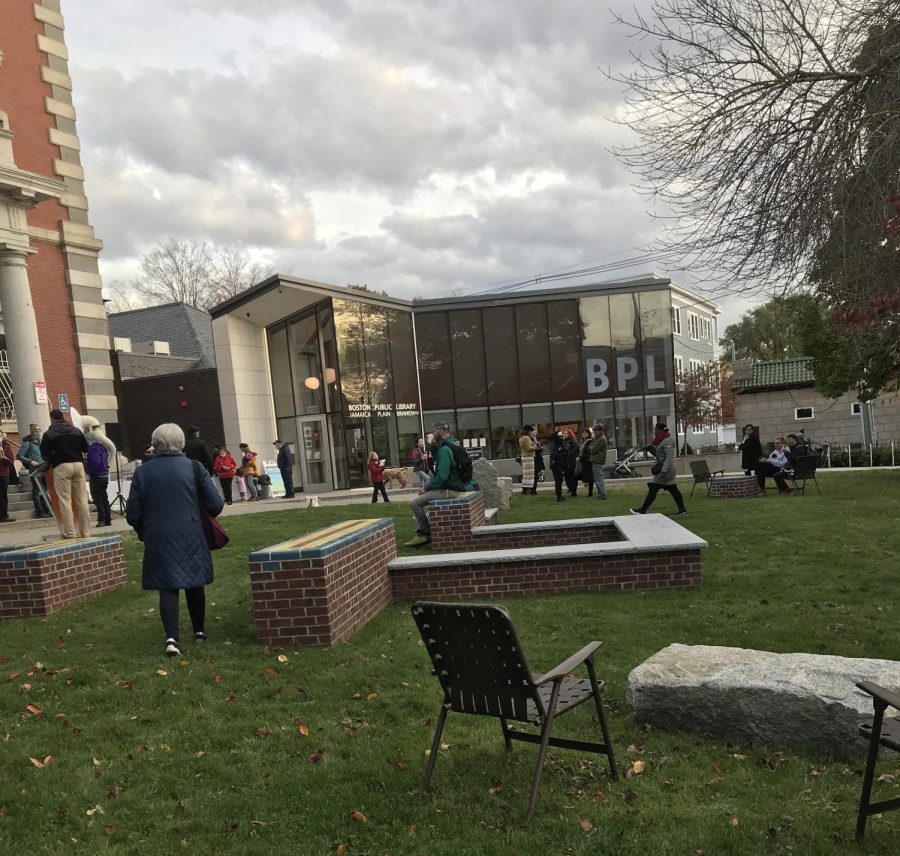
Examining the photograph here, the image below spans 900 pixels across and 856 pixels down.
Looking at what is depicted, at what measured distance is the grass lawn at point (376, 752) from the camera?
3131 mm

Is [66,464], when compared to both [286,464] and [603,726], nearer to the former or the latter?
[603,726]

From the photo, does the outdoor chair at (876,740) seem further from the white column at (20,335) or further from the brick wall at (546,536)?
the white column at (20,335)

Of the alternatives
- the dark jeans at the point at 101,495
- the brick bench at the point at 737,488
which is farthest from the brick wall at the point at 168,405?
the brick bench at the point at 737,488

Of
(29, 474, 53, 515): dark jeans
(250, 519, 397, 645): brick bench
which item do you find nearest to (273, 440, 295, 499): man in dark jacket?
(29, 474, 53, 515): dark jeans

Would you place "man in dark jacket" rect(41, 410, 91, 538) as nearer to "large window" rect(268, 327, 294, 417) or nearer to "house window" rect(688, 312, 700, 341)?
"large window" rect(268, 327, 294, 417)

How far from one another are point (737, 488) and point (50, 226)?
1744 cm

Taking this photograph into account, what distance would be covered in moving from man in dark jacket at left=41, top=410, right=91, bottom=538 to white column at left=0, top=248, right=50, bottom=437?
24.6ft

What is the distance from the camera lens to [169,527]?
18.1ft

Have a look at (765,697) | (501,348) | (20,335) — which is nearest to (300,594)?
(765,697)

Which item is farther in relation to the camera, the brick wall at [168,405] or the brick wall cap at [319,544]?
the brick wall at [168,405]

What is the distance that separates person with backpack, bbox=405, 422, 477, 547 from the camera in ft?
32.4

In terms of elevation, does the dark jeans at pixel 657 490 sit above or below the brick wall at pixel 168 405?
below

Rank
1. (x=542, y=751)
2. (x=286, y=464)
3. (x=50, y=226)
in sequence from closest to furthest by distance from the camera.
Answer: (x=542, y=751), (x=50, y=226), (x=286, y=464)

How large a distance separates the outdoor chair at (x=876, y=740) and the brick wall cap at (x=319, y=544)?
145 inches
